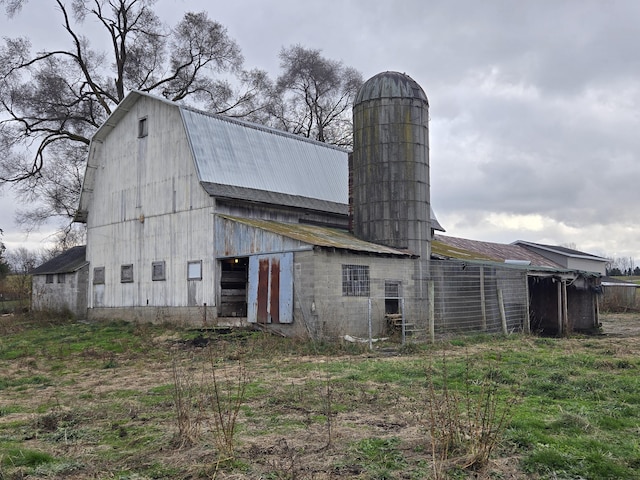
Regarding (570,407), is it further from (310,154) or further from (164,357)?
(310,154)

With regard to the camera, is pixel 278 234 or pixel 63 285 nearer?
Result: pixel 278 234

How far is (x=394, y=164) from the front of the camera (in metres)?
20.1

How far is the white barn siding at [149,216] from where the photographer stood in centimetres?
1975

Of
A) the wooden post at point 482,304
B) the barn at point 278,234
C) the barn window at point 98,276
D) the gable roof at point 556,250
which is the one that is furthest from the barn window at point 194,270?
the gable roof at point 556,250

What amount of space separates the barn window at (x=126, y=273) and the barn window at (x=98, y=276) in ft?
4.99

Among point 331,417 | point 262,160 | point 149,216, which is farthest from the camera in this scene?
point 262,160

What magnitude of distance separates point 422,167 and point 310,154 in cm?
629

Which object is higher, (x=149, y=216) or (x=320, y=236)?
(x=149, y=216)

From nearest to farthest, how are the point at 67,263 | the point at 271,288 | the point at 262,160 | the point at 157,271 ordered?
the point at 271,288, the point at 157,271, the point at 262,160, the point at 67,263

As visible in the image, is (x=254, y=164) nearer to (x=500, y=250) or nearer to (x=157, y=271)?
(x=157, y=271)

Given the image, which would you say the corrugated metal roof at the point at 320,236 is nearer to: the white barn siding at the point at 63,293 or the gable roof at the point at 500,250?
the white barn siding at the point at 63,293

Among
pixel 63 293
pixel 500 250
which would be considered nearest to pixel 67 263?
pixel 63 293

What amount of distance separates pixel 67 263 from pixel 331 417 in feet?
75.3

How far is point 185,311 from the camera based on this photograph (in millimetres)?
19750
